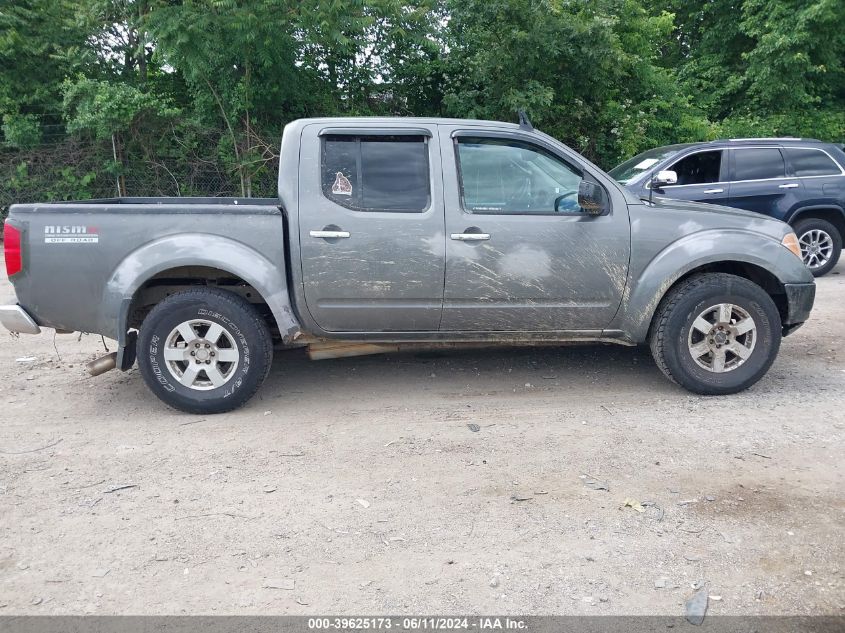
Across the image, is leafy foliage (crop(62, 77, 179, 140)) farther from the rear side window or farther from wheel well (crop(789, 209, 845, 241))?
wheel well (crop(789, 209, 845, 241))

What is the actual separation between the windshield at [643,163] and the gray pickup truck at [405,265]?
182 inches

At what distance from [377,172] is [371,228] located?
1.37 feet

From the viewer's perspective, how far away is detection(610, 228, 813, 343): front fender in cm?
508

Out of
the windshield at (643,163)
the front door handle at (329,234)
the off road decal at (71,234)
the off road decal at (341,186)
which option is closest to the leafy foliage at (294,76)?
the windshield at (643,163)

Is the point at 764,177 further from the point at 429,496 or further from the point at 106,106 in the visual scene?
the point at 106,106

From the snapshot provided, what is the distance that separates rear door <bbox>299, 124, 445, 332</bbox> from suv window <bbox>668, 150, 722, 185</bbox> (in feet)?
18.6

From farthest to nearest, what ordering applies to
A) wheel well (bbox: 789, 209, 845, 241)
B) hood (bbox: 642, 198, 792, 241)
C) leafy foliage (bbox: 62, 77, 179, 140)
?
leafy foliage (bbox: 62, 77, 179, 140) → wheel well (bbox: 789, 209, 845, 241) → hood (bbox: 642, 198, 792, 241)

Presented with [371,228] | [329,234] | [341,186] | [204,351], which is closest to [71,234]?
[204,351]

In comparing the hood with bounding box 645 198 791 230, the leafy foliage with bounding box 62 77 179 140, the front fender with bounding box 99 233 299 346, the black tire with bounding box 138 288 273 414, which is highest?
the leafy foliage with bounding box 62 77 179 140

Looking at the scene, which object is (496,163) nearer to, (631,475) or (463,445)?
(463,445)

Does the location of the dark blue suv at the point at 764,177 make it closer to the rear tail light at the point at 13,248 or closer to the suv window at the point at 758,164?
the suv window at the point at 758,164

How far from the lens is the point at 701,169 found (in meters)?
9.66

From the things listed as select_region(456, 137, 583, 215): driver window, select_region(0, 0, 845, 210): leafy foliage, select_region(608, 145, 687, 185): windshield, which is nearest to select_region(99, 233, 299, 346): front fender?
select_region(456, 137, 583, 215): driver window

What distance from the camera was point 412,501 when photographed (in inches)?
148
